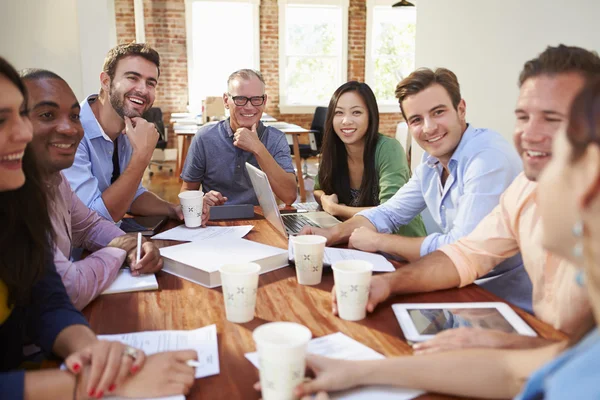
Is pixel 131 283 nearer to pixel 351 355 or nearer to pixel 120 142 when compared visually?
pixel 351 355

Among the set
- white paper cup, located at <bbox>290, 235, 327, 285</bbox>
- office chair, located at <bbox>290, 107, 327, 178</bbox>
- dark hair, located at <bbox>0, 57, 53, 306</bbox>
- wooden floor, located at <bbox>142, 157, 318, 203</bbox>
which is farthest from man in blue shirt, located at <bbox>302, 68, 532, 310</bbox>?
office chair, located at <bbox>290, 107, 327, 178</bbox>

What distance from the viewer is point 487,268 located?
138 cm

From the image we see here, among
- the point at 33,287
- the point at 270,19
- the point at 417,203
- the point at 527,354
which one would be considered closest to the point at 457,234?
the point at 417,203

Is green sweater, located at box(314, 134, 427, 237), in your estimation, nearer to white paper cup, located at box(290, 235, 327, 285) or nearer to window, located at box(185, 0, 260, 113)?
white paper cup, located at box(290, 235, 327, 285)

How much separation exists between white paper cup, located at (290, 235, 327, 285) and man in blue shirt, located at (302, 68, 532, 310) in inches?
15.0

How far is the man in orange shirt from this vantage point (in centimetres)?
123

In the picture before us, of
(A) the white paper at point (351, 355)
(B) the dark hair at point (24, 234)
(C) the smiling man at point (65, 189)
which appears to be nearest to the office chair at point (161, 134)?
(C) the smiling man at point (65, 189)

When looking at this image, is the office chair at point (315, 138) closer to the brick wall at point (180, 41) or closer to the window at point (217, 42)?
the brick wall at point (180, 41)

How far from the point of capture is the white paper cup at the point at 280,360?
0.75 m

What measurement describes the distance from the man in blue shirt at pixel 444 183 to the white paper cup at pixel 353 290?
55cm

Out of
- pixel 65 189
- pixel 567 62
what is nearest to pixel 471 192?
pixel 567 62

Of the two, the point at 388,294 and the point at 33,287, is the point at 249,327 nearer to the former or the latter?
the point at 388,294

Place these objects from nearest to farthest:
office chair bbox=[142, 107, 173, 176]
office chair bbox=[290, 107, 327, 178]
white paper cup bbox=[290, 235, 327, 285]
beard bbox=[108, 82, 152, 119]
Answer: white paper cup bbox=[290, 235, 327, 285] < beard bbox=[108, 82, 152, 119] < office chair bbox=[290, 107, 327, 178] < office chair bbox=[142, 107, 173, 176]

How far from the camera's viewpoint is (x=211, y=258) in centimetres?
144
